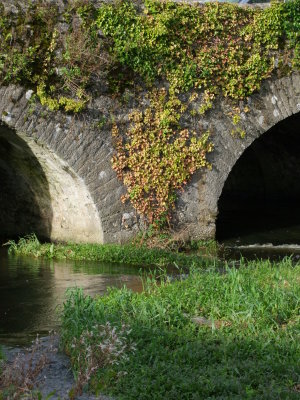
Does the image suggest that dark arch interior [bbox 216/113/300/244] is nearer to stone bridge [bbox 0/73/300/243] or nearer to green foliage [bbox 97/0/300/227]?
stone bridge [bbox 0/73/300/243]

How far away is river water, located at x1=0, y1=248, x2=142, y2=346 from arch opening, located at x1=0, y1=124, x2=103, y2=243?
0.95m

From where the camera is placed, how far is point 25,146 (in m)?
9.82

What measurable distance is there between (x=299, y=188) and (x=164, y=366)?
40.7ft

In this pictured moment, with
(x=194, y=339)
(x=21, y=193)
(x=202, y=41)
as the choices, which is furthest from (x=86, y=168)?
(x=194, y=339)

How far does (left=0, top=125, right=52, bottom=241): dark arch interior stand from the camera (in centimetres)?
1032

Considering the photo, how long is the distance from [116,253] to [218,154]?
7.27ft

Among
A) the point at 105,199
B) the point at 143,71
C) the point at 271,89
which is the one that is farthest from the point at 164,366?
the point at 271,89

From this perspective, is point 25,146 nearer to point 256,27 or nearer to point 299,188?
point 256,27

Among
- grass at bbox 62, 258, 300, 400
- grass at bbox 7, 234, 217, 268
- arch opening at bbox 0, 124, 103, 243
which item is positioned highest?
arch opening at bbox 0, 124, 103, 243

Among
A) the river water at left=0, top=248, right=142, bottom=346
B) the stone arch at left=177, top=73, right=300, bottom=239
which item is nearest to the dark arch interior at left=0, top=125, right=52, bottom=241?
the river water at left=0, top=248, right=142, bottom=346

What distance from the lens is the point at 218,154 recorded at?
10359 millimetres

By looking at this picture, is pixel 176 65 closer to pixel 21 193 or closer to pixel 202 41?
pixel 202 41

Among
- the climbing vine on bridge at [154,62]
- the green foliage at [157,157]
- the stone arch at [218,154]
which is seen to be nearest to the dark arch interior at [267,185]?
the stone arch at [218,154]

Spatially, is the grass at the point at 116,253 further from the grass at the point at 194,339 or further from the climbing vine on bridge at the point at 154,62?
the grass at the point at 194,339
